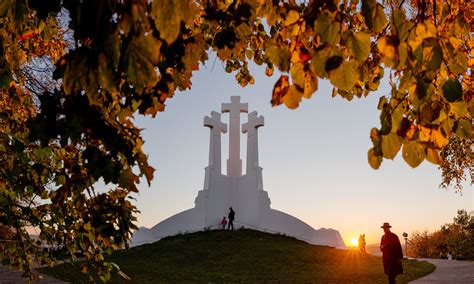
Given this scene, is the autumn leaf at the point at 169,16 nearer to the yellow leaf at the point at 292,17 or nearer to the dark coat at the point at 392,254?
the yellow leaf at the point at 292,17

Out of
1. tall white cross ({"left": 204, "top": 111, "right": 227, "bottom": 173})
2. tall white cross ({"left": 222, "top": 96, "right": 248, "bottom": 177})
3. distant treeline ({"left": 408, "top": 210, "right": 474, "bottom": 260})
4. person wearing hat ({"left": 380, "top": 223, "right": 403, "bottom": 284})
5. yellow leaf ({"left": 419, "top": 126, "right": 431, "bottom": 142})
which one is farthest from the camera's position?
tall white cross ({"left": 204, "top": 111, "right": 227, "bottom": 173})

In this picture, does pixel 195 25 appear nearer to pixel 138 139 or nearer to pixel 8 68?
pixel 8 68

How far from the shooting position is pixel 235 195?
37719 mm

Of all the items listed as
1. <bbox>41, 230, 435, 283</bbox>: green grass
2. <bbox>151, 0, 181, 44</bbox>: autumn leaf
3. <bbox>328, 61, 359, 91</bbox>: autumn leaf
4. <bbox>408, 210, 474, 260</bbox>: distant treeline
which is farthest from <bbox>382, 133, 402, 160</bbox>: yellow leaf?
<bbox>408, 210, 474, 260</bbox>: distant treeline

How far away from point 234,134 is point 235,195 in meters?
4.72

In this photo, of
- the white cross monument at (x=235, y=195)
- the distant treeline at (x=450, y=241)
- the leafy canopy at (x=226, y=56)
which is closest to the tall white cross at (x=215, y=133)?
the white cross monument at (x=235, y=195)

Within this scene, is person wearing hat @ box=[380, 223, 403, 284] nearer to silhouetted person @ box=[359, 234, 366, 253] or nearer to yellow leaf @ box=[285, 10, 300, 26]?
yellow leaf @ box=[285, 10, 300, 26]

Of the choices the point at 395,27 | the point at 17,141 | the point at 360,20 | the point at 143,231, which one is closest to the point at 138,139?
the point at 395,27

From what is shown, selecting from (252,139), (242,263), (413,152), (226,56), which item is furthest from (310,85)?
(252,139)

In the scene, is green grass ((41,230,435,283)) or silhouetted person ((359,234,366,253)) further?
silhouetted person ((359,234,366,253))

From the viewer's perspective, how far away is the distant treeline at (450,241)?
1277 inches

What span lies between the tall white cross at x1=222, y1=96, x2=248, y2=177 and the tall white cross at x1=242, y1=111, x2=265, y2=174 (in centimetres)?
81

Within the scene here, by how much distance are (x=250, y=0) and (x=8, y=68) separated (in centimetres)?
251

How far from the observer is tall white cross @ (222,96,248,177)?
37.1 m
